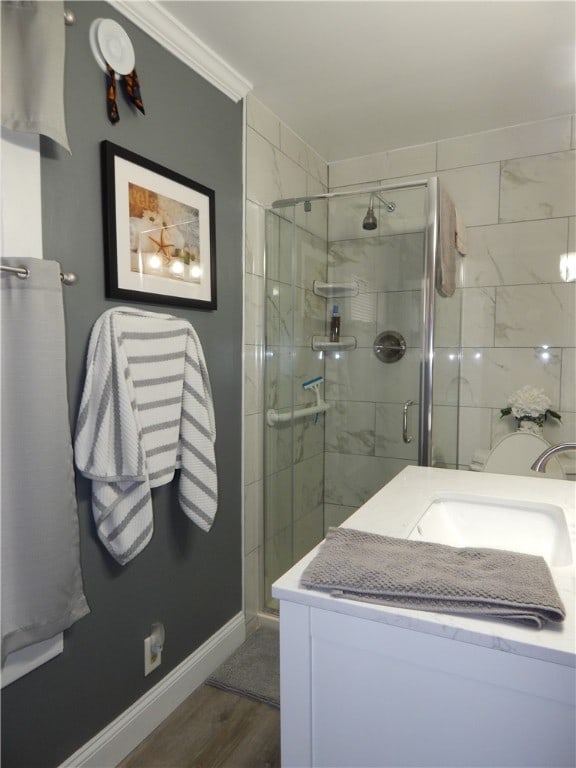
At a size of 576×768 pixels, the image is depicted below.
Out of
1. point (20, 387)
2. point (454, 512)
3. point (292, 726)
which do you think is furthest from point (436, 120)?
point (292, 726)

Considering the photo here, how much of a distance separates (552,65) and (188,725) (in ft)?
9.07

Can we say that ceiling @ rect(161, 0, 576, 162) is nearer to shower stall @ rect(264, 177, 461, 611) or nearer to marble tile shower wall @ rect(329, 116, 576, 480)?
marble tile shower wall @ rect(329, 116, 576, 480)

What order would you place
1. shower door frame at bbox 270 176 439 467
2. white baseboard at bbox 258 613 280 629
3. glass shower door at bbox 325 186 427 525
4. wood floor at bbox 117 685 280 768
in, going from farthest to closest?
1. white baseboard at bbox 258 613 280 629
2. glass shower door at bbox 325 186 427 525
3. shower door frame at bbox 270 176 439 467
4. wood floor at bbox 117 685 280 768

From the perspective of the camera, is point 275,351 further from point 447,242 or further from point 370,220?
point 447,242

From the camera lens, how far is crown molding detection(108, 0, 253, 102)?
1.51 m

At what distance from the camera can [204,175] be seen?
185cm

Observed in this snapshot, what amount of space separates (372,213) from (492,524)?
4.83 ft

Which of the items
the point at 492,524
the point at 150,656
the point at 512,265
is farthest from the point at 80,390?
the point at 512,265

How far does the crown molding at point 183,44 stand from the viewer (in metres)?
1.51

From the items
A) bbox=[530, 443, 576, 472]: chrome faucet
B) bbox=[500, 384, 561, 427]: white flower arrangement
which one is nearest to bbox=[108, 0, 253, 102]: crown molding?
bbox=[530, 443, 576, 472]: chrome faucet

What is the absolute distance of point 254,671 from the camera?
198cm

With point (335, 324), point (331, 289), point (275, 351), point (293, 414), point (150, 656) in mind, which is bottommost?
point (150, 656)

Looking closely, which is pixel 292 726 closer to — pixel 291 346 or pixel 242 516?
pixel 242 516

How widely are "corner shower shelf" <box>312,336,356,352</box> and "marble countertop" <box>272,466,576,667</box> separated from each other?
3.28 feet
